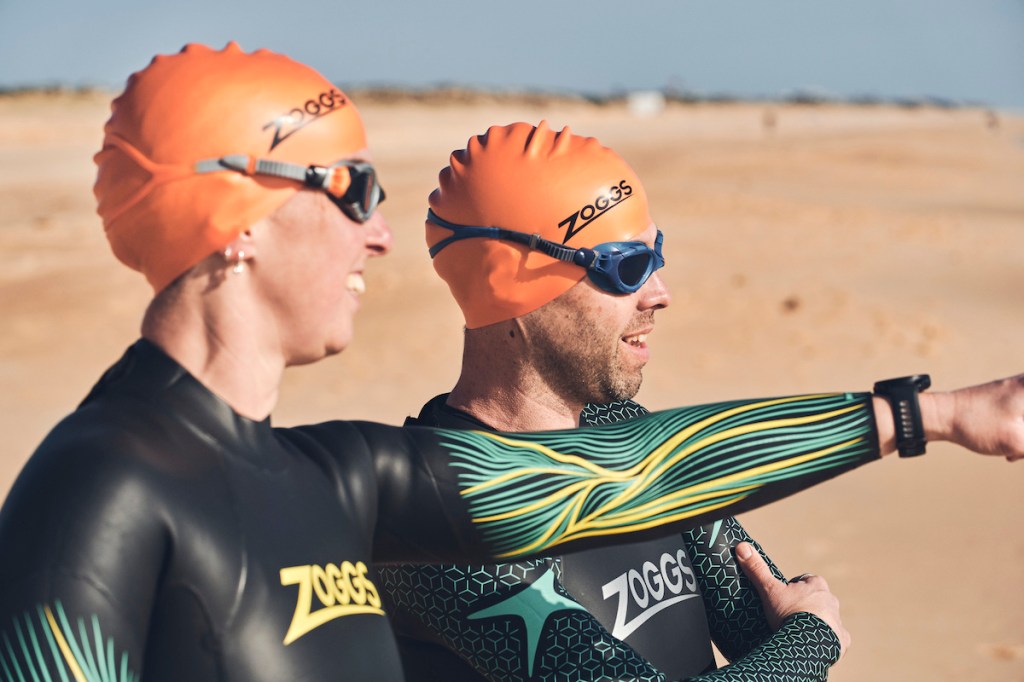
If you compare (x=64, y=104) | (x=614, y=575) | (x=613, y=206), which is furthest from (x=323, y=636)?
(x=64, y=104)

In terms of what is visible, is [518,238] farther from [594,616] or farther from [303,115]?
[303,115]

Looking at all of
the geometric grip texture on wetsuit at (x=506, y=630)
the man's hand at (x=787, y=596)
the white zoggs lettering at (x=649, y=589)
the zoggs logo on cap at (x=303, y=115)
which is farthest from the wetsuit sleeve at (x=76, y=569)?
the man's hand at (x=787, y=596)

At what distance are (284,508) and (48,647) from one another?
480 mm

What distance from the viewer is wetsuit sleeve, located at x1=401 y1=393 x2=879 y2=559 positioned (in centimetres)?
258

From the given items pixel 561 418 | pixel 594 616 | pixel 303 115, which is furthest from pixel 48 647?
pixel 561 418

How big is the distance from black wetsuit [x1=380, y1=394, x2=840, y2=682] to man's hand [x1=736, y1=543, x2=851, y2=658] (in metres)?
0.05

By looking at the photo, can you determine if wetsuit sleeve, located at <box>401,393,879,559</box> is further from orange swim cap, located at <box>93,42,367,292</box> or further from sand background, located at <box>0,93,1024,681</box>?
sand background, located at <box>0,93,1024,681</box>

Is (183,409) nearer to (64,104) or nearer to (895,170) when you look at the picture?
(895,170)

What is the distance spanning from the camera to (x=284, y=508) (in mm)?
2137

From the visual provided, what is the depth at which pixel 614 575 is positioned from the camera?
10.8 ft

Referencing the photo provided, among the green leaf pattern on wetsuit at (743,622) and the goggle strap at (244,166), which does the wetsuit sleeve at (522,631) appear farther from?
the goggle strap at (244,166)

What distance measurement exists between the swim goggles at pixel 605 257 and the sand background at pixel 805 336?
5.35 metres

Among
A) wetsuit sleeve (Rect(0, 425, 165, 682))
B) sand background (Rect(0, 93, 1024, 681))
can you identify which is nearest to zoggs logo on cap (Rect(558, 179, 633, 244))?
wetsuit sleeve (Rect(0, 425, 165, 682))

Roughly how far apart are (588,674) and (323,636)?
97 cm
